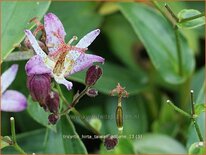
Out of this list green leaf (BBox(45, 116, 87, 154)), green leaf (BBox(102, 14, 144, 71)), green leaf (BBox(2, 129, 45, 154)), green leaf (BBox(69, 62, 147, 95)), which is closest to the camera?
green leaf (BBox(45, 116, 87, 154))

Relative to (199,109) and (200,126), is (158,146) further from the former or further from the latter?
(199,109)

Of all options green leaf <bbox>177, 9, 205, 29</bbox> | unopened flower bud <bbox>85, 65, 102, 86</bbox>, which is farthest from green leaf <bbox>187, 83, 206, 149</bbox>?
unopened flower bud <bbox>85, 65, 102, 86</bbox>

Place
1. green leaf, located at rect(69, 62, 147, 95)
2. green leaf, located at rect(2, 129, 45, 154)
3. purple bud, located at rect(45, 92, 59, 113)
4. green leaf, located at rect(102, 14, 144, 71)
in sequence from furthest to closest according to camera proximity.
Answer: green leaf, located at rect(102, 14, 144, 71) → green leaf, located at rect(69, 62, 147, 95) → green leaf, located at rect(2, 129, 45, 154) → purple bud, located at rect(45, 92, 59, 113)

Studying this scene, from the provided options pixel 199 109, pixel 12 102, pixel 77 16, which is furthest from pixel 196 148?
pixel 77 16

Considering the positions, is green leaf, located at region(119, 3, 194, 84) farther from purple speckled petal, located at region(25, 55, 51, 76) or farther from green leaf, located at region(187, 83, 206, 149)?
purple speckled petal, located at region(25, 55, 51, 76)

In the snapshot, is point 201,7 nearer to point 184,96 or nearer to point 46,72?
point 184,96
